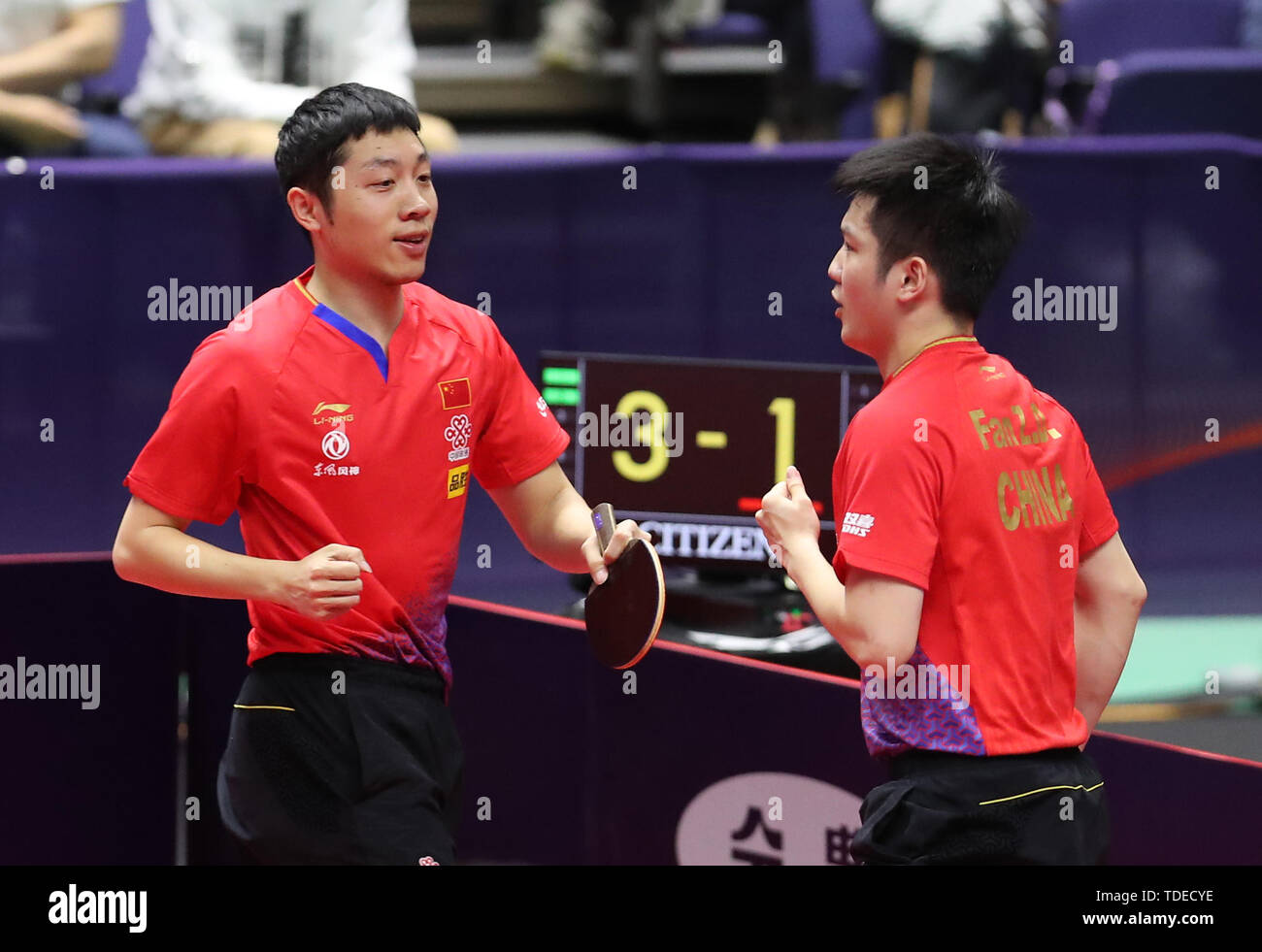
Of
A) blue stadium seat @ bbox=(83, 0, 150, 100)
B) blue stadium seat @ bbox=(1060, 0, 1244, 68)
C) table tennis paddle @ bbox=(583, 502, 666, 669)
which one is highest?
blue stadium seat @ bbox=(1060, 0, 1244, 68)

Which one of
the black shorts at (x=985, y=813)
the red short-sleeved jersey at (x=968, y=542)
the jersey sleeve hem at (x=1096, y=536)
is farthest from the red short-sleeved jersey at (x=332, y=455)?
the jersey sleeve hem at (x=1096, y=536)

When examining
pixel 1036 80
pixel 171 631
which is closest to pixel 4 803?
pixel 171 631

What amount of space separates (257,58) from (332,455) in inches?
135

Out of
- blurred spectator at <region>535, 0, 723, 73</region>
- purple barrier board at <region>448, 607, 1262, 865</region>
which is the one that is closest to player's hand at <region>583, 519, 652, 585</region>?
purple barrier board at <region>448, 607, 1262, 865</region>

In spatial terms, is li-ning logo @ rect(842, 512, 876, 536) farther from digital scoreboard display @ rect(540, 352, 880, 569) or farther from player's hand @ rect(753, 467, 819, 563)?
digital scoreboard display @ rect(540, 352, 880, 569)

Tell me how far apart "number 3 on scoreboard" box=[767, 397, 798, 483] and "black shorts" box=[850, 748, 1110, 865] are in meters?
1.84

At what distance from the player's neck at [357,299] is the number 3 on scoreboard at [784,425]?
1684 mm

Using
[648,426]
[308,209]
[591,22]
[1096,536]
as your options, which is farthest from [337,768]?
[591,22]

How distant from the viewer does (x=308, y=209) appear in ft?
9.04

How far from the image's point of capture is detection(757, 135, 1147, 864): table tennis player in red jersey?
2.45 m

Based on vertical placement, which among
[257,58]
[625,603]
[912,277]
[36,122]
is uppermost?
[257,58]

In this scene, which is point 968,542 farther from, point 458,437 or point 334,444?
point 334,444
